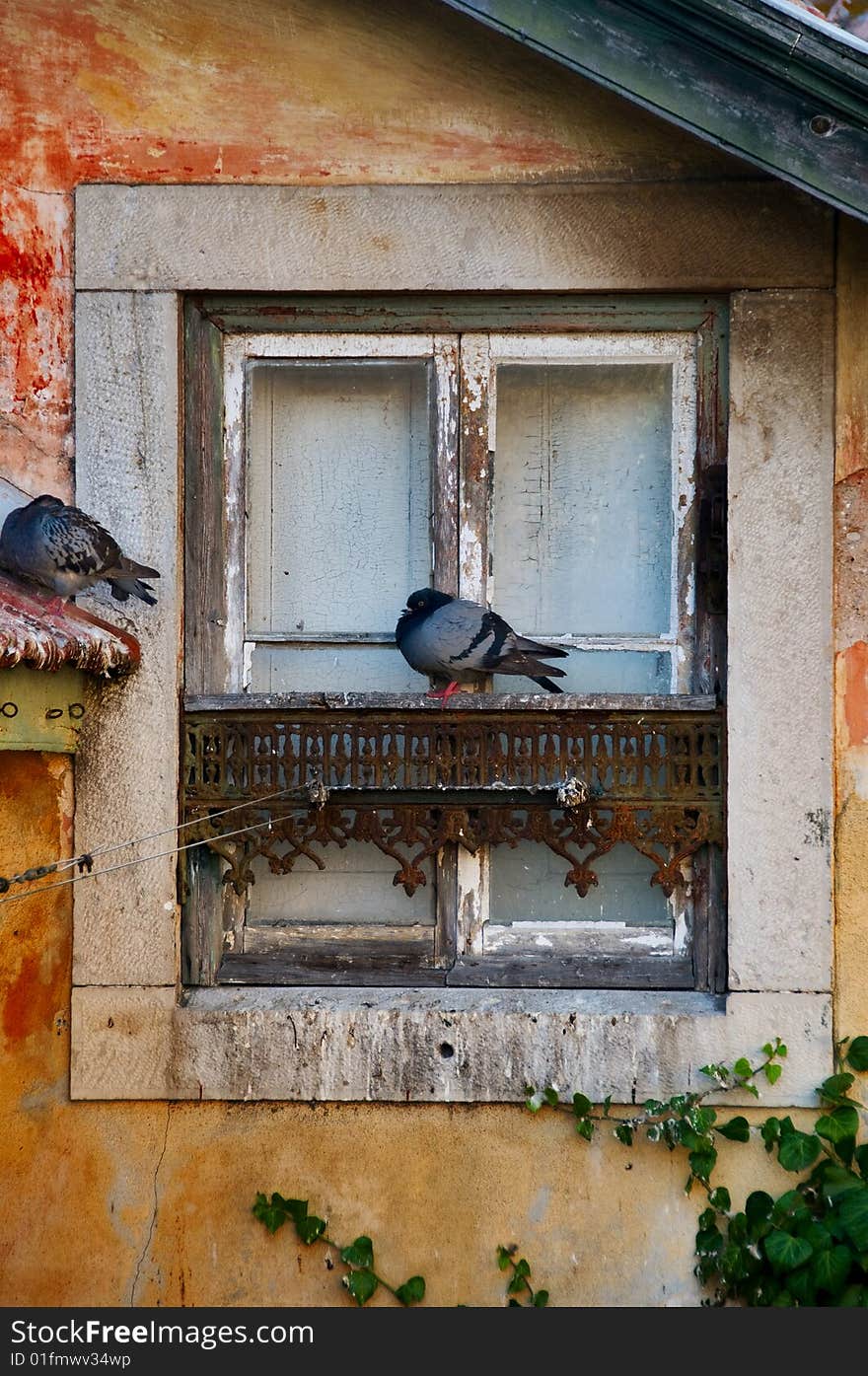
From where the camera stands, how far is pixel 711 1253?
369 cm

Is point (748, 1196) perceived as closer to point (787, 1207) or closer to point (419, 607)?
point (787, 1207)

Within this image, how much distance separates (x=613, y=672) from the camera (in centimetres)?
409

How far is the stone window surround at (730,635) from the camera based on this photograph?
3.77 metres

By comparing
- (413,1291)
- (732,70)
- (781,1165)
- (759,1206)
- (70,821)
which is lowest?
(413,1291)

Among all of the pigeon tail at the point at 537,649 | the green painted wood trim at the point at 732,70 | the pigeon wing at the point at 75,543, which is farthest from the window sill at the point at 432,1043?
the green painted wood trim at the point at 732,70

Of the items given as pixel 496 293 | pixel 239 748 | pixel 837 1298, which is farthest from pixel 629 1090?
pixel 496 293

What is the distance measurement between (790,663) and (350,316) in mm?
1647

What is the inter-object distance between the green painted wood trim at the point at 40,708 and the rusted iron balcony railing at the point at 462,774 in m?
0.34

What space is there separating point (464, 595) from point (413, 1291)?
1.98 metres

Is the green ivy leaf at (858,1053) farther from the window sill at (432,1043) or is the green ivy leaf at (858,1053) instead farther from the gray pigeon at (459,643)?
the gray pigeon at (459,643)

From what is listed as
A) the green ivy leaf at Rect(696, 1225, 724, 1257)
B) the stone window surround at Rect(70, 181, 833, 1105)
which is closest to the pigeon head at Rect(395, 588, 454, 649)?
the stone window surround at Rect(70, 181, 833, 1105)

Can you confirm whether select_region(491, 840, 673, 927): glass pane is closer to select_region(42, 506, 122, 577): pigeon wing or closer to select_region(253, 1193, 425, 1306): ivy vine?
select_region(253, 1193, 425, 1306): ivy vine

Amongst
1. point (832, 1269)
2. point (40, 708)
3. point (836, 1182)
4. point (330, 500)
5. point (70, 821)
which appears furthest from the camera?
point (330, 500)

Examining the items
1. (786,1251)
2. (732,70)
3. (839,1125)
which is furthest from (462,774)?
(732,70)
